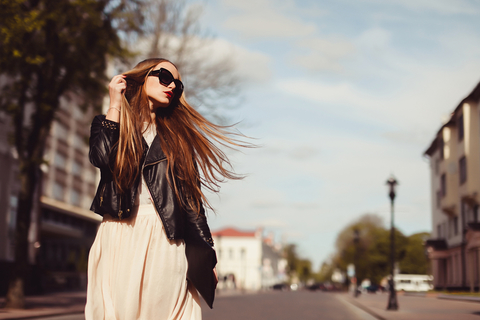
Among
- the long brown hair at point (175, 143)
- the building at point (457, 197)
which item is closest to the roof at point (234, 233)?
the building at point (457, 197)

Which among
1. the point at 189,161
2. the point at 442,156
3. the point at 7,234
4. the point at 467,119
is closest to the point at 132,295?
the point at 189,161

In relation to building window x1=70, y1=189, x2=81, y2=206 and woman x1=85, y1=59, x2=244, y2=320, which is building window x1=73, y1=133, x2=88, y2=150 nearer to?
building window x1=70, y1=189, x2=81, y2=206

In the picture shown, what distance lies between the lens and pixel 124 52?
17.2m

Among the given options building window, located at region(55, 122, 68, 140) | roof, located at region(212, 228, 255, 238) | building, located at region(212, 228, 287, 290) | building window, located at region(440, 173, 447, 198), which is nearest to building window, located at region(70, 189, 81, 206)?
building window, located at region(55, 122, 68, 140)

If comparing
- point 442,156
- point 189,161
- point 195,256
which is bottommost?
point 195,256

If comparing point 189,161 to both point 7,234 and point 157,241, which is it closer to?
point 157,241

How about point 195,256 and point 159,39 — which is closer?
point 195,256

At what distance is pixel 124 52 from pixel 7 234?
14433 mm

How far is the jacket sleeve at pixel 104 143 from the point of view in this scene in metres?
2.81

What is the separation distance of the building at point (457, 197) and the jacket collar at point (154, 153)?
111 feet

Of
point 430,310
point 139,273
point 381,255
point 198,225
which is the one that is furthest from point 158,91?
point 381,255

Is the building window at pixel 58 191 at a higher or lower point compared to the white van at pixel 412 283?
higher

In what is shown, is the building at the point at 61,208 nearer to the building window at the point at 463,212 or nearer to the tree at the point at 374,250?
the building window at the point at 463,212

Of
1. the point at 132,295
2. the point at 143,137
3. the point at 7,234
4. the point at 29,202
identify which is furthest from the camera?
the point at 7,234
